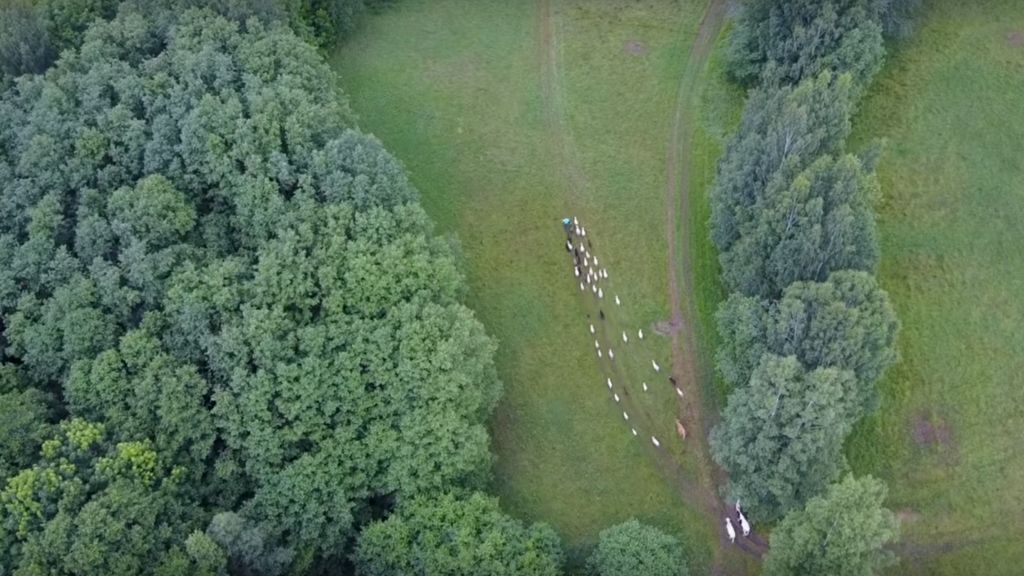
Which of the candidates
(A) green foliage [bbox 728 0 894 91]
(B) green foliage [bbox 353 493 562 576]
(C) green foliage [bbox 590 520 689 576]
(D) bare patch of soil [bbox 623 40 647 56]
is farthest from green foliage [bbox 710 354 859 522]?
(D) bare patch of soil [bbox 623 40 647 56]

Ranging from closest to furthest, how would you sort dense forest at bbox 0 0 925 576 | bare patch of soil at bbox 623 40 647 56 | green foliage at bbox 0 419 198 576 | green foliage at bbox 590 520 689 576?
1. green foliage at bbox 0 419 198 576
2. dense forest at bbox 0 0 925 576
3. green foliage at bbox 590 520 689 576
4. bare patch of soil at bbox 623 40 647 56

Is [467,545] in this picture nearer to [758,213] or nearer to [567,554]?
[567,554]

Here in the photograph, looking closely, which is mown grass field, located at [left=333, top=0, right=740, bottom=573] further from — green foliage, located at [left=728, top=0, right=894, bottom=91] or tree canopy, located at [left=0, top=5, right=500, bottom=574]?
green foliage, located at [left=728, top=0, right=894, bottom=91]

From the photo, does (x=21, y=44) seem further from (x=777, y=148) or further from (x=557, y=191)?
(x=777, y=148)

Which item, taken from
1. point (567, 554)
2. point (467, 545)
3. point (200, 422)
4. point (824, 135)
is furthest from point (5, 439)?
point (824, 135)

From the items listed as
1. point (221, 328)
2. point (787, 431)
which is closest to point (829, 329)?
point (787, 431)

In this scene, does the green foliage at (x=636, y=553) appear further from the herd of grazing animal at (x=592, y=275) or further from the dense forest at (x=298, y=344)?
the herd of grazing animal at (x=592, y=275)
